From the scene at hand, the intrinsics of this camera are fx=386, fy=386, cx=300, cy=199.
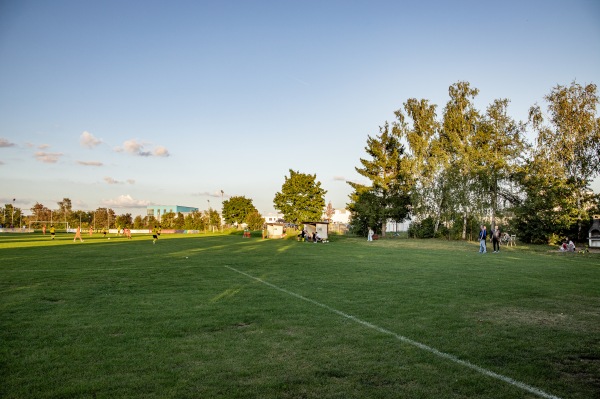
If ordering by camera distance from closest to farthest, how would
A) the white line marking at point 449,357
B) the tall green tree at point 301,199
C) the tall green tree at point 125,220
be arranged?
the white line marking at point 449,357 < the tall green tree at point 301,199 < the tall green tree at point 125,220

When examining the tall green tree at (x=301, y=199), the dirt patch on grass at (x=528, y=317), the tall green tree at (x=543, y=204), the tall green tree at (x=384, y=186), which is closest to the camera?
the dirt patch on grass at (x=528, y=317)

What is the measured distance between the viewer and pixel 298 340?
6.06 meters

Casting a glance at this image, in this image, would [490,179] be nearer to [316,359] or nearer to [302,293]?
[302,293]

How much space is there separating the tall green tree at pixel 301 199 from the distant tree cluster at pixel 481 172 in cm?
2219

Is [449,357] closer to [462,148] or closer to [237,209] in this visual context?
[462,148]

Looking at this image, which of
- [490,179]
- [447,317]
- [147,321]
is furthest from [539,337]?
[490,179]

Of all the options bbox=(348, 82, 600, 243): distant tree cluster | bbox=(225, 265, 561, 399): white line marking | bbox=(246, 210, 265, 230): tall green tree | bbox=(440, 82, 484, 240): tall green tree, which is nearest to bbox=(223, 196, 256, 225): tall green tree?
bbox=(246, 210, 265, 230): tall green tree

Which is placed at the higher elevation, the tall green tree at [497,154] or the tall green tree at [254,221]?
the tall green tree at [497,154]

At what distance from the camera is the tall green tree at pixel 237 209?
364ft

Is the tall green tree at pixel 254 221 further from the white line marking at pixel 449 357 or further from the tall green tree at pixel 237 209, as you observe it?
the white line marking at pixel 449 357

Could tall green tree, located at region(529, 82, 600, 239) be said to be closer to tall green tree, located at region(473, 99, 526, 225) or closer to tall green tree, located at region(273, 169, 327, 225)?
tall green tree, located at region(473, 99, 526, 225)

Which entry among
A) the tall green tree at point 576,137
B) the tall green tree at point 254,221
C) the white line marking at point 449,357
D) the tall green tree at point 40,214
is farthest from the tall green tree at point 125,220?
the white line marking at point 449,357

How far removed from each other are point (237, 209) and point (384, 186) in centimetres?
6582

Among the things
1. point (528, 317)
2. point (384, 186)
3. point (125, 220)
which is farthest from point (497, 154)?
point (125, 220)
